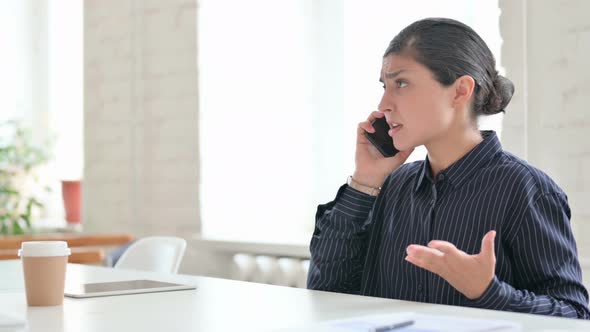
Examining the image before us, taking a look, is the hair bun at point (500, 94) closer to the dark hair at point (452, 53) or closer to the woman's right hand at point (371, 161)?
the dark hair at point (452, 53)

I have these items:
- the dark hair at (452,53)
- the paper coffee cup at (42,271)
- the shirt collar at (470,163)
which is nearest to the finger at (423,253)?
the shirt collar at (470,163)

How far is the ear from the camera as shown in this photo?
179 cm

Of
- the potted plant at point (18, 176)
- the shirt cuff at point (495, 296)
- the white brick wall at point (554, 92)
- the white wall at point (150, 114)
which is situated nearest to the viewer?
the shirt cuff at point (495, 296)

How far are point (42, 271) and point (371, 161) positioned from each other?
79 centimetres

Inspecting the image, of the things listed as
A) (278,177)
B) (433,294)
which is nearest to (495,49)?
(278,177)

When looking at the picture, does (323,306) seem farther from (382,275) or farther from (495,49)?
(495,49)

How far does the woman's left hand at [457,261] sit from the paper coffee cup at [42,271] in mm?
627

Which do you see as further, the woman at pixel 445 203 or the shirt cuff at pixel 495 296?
the woman at pixel 445 203

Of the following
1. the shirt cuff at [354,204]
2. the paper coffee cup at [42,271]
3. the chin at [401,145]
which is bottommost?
the paper coffee cup at [42,271]

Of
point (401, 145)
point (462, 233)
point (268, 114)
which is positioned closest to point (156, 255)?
point (401, 145)

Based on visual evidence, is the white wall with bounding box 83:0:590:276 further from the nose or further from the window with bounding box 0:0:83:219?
the window with bounding box 0:0:83:219

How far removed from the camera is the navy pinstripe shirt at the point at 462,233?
1.60 m

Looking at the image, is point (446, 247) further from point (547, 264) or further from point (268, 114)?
point (268, 114)

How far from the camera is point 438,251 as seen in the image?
55.1 inches
